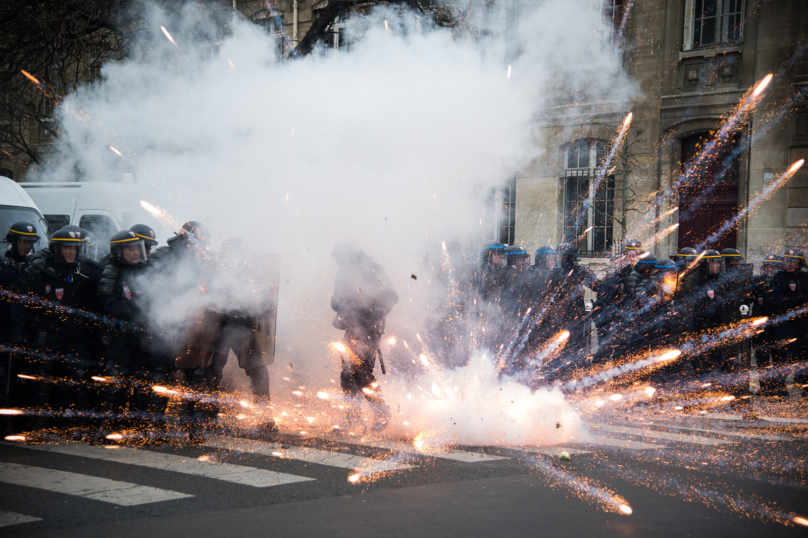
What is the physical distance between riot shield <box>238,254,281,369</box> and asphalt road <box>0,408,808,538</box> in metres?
0.88

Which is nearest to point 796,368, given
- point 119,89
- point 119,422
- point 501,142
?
point 501,142

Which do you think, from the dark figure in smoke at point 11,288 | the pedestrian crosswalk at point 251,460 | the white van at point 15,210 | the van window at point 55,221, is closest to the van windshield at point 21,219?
the white van at point 15,210

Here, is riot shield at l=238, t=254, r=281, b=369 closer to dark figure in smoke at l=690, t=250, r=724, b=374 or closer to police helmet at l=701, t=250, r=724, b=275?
dark figure in smoke at l=690, t=250, r=724, b=374

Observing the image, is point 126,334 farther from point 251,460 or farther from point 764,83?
point 764,83

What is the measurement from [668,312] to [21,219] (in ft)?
26.9

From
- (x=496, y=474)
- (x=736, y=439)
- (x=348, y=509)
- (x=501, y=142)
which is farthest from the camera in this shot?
(x=501, y=142)

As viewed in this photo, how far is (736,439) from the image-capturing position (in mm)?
6570

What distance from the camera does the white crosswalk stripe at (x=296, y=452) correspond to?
5.39 meters

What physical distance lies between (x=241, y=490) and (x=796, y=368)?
710 cm

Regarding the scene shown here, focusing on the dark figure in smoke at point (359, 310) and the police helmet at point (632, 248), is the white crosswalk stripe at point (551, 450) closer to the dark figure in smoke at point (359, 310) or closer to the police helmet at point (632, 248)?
the dark figure in smoke at point (359, 310)

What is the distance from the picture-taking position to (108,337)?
21.9ft

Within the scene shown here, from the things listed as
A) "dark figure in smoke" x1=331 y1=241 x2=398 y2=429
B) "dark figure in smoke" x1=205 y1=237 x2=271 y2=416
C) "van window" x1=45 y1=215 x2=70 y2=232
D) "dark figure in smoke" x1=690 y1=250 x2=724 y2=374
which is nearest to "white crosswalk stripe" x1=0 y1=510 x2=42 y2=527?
"dark figure in smoke" x1=205 y1=237 x2=271 y2=416

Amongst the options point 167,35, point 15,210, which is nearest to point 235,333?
point 15,210

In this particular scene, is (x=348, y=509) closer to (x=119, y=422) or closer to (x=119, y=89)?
(x=119, y=422)
